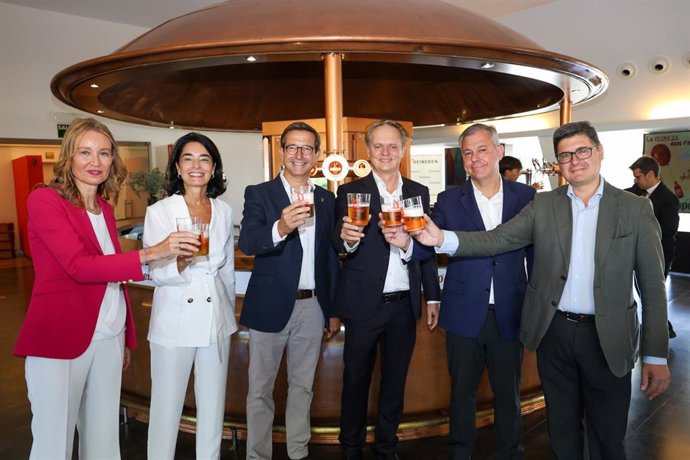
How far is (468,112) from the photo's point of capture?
741 cm

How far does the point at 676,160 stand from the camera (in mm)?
10180

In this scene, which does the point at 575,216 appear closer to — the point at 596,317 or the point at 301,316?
the point at 596,317

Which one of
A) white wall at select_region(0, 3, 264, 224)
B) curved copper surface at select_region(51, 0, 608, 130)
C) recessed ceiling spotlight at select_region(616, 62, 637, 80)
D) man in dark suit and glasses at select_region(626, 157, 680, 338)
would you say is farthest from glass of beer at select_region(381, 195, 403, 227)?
white wall at select_region(0, 3, 264, 224)

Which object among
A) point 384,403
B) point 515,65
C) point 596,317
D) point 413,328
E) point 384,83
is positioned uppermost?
point 384,83

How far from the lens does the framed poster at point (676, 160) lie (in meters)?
10.1

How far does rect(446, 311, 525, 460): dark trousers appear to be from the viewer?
268 centimetres

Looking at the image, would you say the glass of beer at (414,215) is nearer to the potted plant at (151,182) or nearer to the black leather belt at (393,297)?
the black leather belt at (393,297)

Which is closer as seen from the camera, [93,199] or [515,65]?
[93,199]

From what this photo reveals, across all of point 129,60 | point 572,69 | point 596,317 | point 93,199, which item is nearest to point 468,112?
point 572,69

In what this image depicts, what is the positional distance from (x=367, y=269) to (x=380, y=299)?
180 mm

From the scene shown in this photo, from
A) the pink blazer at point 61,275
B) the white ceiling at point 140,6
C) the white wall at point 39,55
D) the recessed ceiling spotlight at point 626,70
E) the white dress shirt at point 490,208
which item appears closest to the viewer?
the pink blazer at point 61,275

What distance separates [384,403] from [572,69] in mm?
2951

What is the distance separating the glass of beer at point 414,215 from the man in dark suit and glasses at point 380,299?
18.1 inches

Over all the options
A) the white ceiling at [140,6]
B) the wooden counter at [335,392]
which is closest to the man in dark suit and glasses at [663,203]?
the wooden counter at [335,392]
